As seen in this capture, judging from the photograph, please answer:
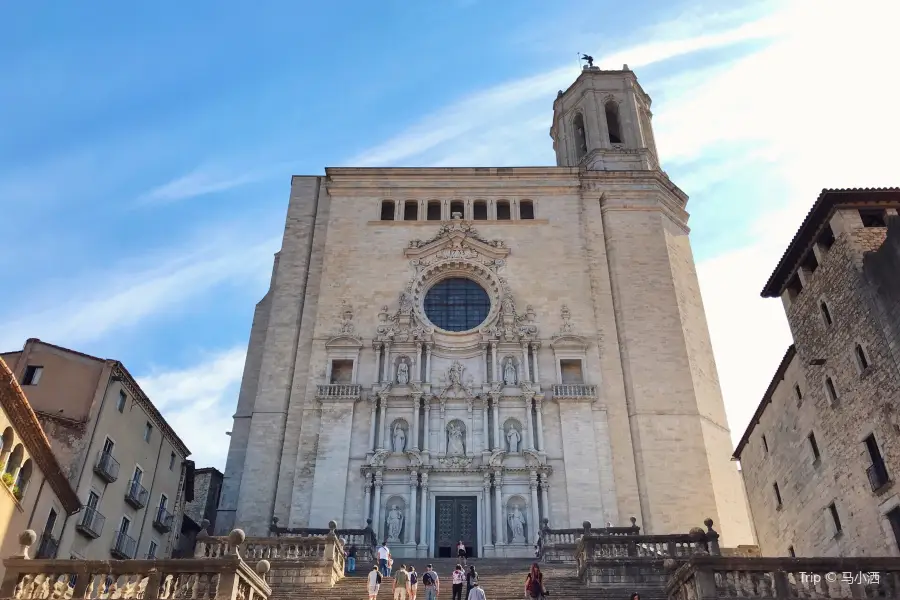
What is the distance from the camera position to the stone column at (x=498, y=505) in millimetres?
24625

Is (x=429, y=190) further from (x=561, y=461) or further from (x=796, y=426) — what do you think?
(x=796, y=426)

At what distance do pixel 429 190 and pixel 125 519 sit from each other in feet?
58.2

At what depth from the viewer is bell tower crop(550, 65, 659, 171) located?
35.3 metres

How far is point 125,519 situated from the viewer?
23734 millimetres

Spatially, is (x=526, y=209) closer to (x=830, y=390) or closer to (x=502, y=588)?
(x=830, y=390)

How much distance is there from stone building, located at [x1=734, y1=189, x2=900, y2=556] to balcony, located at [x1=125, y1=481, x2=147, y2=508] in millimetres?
19672

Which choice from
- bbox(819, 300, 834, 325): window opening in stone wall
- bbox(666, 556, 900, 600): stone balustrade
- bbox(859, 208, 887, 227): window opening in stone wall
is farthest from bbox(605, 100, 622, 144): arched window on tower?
bbox(666, 556, 900, 600): stone balustrade

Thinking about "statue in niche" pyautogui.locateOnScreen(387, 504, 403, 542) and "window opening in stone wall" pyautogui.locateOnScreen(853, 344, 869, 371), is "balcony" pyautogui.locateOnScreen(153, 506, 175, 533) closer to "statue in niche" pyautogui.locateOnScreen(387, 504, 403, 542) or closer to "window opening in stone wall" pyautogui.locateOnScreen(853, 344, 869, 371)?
"statue in niche" pyautogui.locateOnScreen(387, 504, 403, 542)

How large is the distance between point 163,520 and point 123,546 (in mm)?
3444

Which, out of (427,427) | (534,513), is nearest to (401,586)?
(534,513)

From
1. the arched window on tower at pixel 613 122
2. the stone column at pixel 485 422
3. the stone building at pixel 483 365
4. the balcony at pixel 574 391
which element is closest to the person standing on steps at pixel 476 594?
the stone building at pixel 483 365

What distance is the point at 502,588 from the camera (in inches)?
672

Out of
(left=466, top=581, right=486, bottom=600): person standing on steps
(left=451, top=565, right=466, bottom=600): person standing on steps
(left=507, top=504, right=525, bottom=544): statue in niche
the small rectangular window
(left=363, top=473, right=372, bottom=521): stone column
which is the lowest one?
(left=466, top=581, right=486, bottom=600): person standing on steps

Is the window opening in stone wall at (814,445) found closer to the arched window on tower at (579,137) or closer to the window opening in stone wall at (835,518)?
the window opening in stone wall at (835,518)
